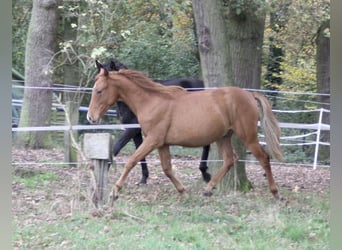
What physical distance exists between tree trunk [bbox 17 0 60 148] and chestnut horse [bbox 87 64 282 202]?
3968 millimetres

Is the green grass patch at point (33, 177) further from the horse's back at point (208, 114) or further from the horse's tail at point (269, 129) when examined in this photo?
the horse's tail at point (269, 129)

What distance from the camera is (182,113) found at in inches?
246

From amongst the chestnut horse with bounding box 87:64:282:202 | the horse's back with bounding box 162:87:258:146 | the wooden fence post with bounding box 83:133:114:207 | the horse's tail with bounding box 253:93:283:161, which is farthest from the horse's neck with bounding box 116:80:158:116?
the horse's tail with bounding box 253:93:283:161

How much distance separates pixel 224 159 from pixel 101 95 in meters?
1.51

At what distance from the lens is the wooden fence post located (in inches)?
210

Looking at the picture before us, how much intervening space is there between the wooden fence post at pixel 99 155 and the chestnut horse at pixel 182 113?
2.40 feet

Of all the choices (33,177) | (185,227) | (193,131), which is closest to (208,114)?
(193,131)

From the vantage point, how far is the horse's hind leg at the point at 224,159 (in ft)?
20.8

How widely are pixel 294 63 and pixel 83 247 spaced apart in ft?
44.9


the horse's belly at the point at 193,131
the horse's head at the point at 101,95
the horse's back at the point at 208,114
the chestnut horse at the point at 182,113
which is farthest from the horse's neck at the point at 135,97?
the horse's belly at the point at 193,131

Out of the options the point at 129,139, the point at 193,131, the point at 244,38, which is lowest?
the point at 129,139

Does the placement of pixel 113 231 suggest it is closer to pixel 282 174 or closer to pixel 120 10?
pixel 282 174

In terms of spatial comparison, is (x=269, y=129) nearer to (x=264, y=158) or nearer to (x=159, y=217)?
(x=264, y=158)

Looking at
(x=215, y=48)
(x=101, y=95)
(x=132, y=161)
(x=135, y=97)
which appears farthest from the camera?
(x=215, y=48)
